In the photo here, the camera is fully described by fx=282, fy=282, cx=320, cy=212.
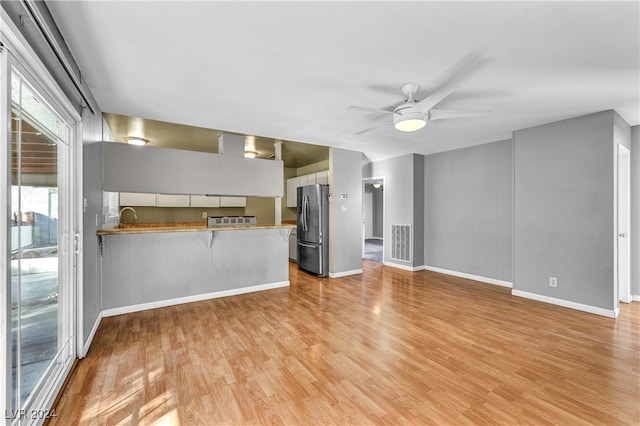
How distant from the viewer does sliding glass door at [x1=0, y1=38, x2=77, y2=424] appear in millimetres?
1374

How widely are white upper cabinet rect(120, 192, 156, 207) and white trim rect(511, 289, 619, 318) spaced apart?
6.88m

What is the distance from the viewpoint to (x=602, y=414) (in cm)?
182

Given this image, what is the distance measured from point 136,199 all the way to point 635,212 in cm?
852

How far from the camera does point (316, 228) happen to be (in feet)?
18.3

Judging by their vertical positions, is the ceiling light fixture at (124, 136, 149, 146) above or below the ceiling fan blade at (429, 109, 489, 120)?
above

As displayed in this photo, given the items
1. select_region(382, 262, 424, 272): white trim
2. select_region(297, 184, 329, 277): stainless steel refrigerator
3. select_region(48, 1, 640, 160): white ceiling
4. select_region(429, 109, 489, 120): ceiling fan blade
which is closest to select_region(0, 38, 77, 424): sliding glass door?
select_region(48, 1, 640, 160): white ceiling

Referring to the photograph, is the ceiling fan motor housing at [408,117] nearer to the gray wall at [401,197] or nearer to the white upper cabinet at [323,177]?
the white upper cabinet at [323,177]

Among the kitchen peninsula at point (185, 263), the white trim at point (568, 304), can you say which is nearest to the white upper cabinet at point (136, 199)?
the kitchen peninsula at point (185, 263)

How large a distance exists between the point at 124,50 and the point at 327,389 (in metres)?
2.98

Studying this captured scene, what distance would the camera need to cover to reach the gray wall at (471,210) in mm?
4961

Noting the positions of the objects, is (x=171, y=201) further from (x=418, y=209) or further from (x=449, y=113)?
(x=449, y=113)

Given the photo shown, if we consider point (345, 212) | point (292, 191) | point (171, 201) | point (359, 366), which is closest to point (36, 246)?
point (359, 366)

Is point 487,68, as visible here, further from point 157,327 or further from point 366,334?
point 157,327

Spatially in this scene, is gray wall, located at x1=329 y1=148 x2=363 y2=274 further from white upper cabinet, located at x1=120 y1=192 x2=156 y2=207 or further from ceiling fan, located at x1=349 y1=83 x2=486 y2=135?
white upper cabinet, located at x1=120 y1=192 x2=156 y2=207
